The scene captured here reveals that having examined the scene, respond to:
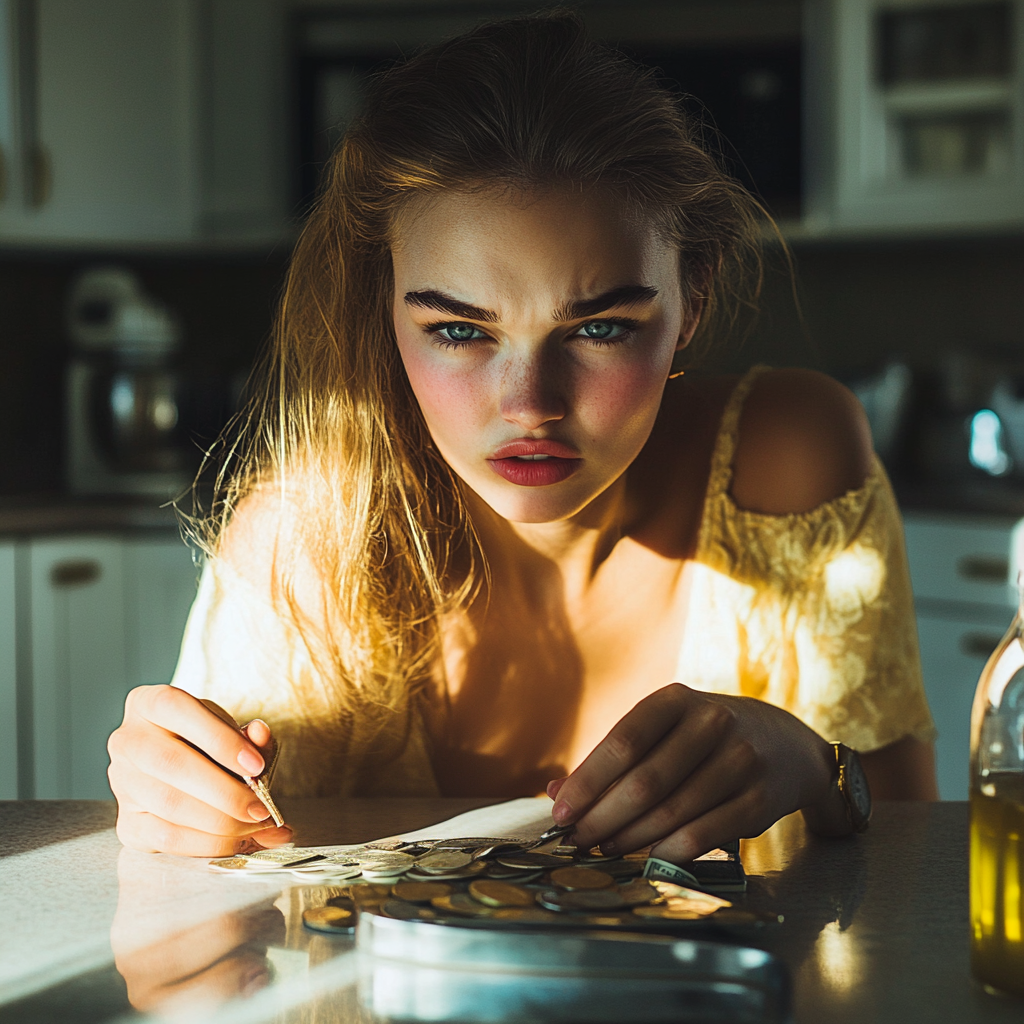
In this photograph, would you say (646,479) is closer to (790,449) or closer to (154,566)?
(790,449)

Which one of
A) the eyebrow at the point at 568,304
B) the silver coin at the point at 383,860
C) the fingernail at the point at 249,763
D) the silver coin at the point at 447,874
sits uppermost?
the eyebrow at the point at 568,304

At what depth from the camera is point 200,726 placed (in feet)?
2.59

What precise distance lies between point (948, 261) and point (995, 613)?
3.97ft

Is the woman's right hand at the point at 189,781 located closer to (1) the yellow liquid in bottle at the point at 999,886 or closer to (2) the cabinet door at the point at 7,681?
(1) the yellow liquid in bottle at the point at 999,886

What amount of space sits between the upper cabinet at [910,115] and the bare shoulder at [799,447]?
1721mm

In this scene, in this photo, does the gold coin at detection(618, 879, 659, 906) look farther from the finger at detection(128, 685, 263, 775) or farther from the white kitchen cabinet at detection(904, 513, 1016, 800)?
the white kitchen cabinet at detection(904, 513, 1016, 800)

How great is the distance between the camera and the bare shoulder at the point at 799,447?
4.08ft

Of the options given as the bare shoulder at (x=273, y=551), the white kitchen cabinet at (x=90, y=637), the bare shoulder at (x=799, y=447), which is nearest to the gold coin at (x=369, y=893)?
the bare shoulder at (x=273, y=551)

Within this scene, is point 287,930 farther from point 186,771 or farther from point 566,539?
point 566,539

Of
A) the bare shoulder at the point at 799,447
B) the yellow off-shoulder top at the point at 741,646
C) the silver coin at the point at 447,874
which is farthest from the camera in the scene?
the bare shoulder at the point at 799,447

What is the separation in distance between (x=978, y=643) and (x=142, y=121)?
7.71 feet

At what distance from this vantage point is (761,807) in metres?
0.76

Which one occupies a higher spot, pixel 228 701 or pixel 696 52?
pixel 696 52

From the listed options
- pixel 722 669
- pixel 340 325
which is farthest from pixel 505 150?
pixel 722 669
